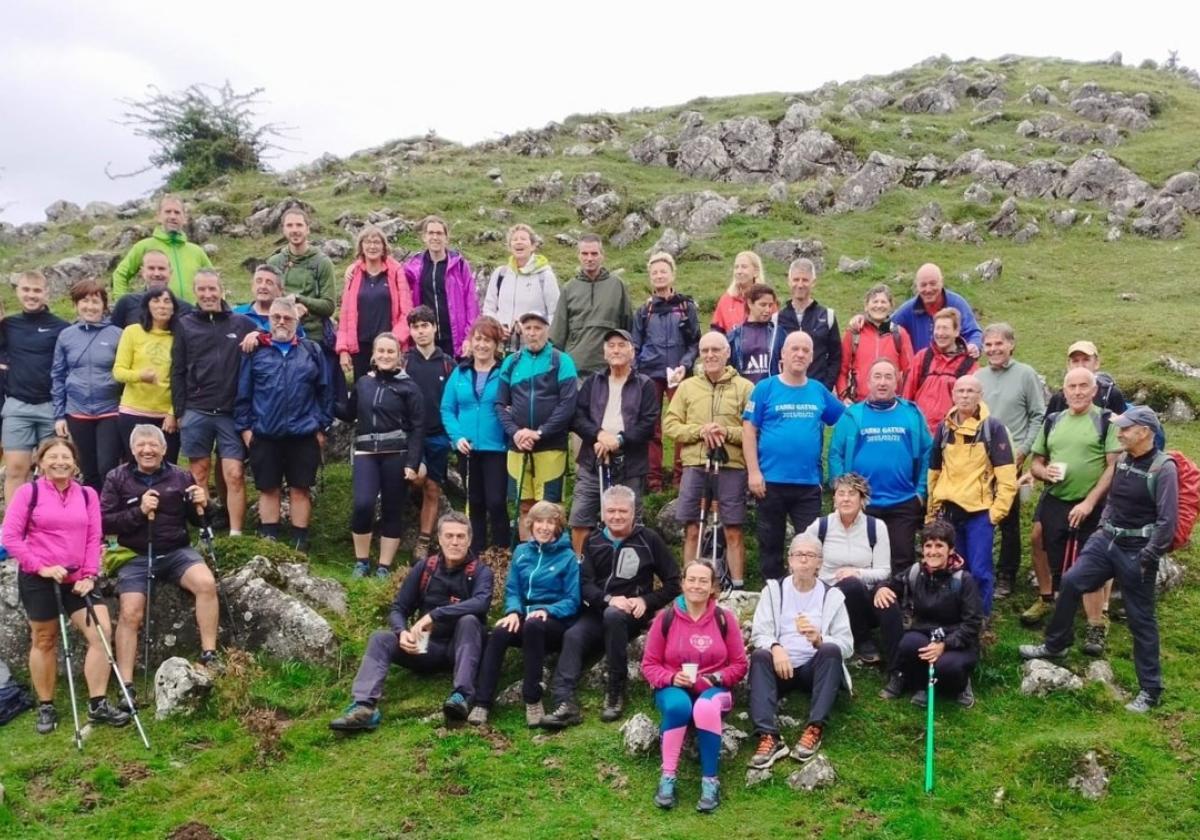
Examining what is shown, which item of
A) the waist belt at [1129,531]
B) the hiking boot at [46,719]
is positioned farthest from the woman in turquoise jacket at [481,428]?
the waist belt at [1129,531]

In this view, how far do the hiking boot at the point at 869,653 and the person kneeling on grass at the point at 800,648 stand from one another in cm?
65

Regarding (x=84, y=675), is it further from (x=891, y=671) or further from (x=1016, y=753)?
(x=1016, y=753)

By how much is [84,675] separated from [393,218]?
22357 millimetres

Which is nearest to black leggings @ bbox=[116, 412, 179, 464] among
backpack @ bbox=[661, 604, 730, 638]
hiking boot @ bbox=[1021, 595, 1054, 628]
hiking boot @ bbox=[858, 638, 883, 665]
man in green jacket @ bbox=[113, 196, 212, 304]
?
man in green jacket @ bbox=[113, 196, 212, 304]

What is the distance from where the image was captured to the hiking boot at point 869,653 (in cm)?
966

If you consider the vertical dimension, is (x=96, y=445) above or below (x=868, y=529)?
above

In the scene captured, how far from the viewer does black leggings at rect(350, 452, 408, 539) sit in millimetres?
11531

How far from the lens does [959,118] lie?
43.3m

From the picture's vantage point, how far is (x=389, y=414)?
11.5 metres

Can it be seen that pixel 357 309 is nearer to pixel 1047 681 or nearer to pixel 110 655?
pixel 110 655

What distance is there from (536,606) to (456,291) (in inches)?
223

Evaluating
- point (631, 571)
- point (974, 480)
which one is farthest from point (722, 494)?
point (974, 480)

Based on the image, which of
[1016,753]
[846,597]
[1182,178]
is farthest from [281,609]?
[1182,178]

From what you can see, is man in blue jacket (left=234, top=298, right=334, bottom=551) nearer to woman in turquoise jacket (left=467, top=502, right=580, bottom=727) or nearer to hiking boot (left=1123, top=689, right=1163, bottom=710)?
woman in turquoise jacket (left=467, top=502, right=580, bottom=727)
